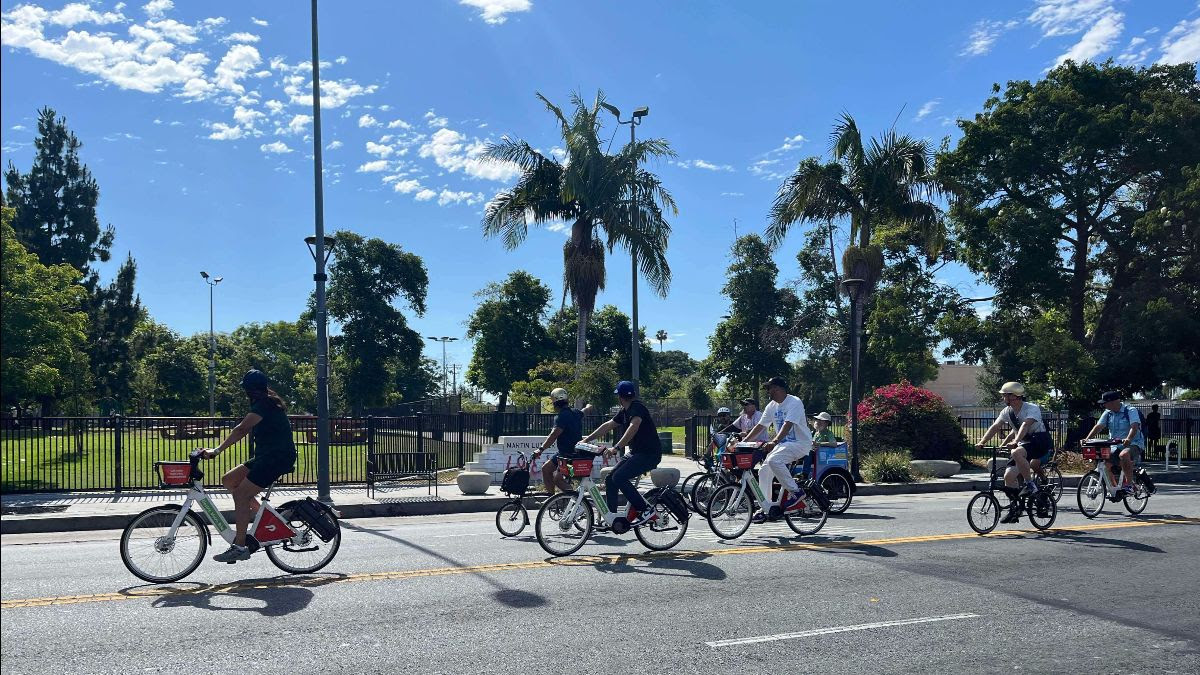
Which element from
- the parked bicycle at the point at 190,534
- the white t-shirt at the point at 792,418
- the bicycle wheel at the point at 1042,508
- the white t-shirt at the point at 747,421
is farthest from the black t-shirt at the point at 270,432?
the bicycle wheel at the point at 1042,508

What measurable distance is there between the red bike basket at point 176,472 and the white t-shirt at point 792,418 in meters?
5.98

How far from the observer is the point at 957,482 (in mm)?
19766

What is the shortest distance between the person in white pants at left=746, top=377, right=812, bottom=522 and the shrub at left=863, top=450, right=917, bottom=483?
34.1ft

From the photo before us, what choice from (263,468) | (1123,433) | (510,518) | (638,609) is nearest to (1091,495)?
(1123,433)

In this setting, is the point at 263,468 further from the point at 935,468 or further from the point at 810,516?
the point at 935,468

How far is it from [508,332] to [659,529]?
53.4 metres

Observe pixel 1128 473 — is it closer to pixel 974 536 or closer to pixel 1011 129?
pixel 974 536

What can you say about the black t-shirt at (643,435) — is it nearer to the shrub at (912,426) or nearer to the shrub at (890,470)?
the shrub at (890,470)

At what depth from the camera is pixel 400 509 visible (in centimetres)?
1510

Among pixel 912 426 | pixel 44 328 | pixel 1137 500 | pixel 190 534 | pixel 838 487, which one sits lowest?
pixel 1137 500

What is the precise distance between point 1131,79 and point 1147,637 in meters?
27.6

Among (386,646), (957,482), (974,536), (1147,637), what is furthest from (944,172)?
(386,646)

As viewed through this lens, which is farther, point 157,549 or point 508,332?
point 508,332

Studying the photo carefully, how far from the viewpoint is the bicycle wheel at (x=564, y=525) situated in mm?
9219
